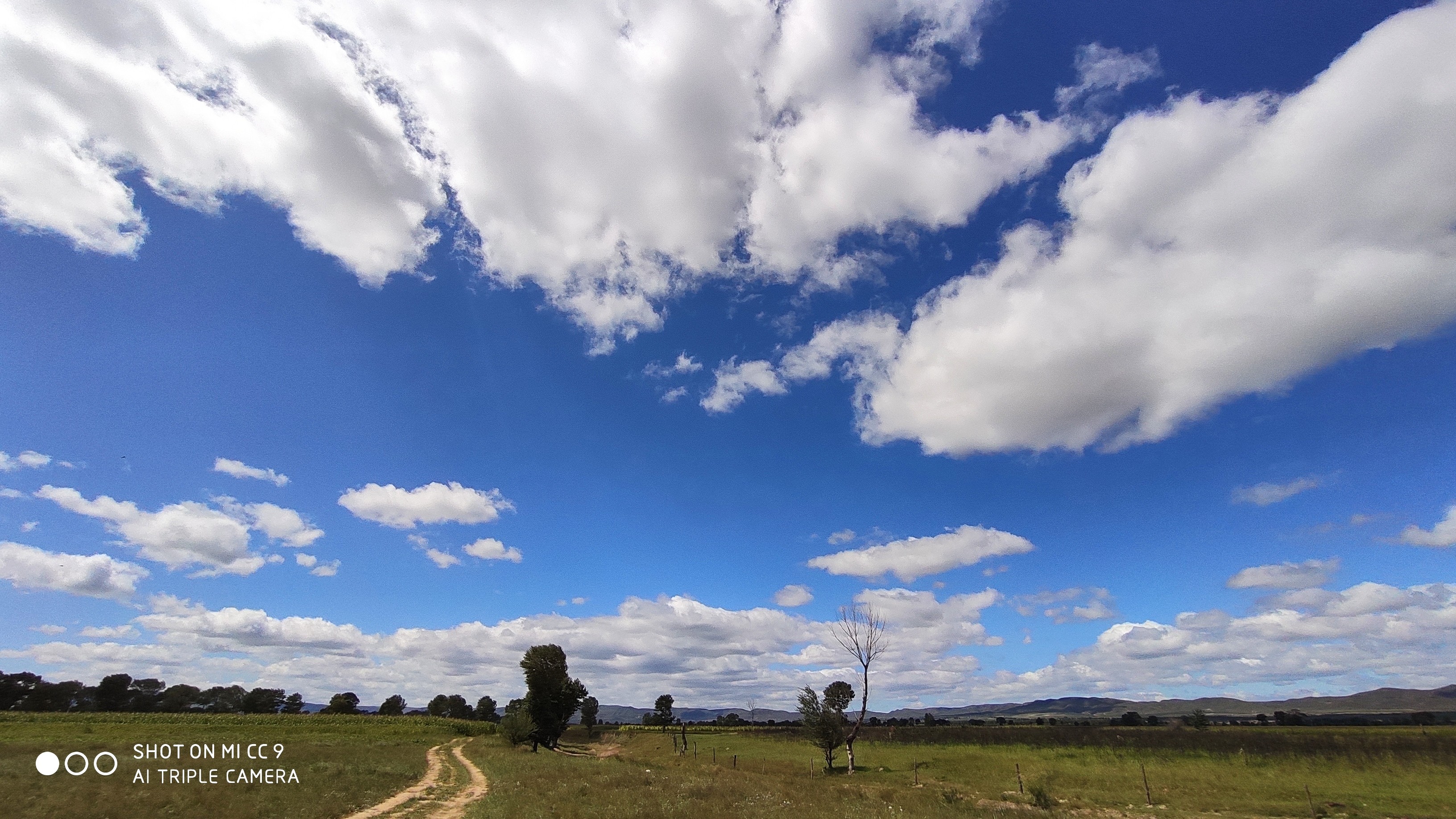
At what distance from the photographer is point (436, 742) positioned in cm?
7212

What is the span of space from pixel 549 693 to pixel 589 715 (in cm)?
6922

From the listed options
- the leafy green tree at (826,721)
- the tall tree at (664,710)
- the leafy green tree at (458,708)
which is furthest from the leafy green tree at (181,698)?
the leafy green tree at (826,721)

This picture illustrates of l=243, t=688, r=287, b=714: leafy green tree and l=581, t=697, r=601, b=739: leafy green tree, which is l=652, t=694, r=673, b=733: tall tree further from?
l=243, t=688, r=287, b=714: leafy green tree

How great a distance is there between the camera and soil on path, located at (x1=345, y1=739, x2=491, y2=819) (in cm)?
2411

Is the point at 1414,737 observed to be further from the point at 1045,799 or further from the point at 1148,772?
the point at 1045,799

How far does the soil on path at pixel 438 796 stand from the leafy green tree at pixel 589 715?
294 ft

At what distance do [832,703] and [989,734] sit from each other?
5486cm

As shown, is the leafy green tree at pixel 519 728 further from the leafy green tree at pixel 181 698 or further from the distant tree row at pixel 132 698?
the leafy green tree at pixel 181 698

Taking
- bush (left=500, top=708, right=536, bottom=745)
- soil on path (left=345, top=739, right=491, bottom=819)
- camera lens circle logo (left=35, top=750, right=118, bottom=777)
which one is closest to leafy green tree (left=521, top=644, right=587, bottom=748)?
bush (left=500, top=708, right=536, bottom=745)

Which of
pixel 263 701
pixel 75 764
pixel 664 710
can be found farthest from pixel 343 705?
pixel 75 764

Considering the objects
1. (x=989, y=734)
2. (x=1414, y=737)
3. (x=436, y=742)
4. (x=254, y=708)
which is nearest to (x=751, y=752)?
(x=436, y=742)

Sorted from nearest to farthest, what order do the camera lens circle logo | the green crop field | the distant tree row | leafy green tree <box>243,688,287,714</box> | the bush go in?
1. the green crop field
2. the camera lens circle logo
3. the bush
4. the distant tree row
5. leafy green tree <box>243,688,287,714</box>

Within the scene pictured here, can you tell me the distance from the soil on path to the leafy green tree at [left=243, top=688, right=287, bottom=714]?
141957 mm

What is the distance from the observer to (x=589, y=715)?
130 m
